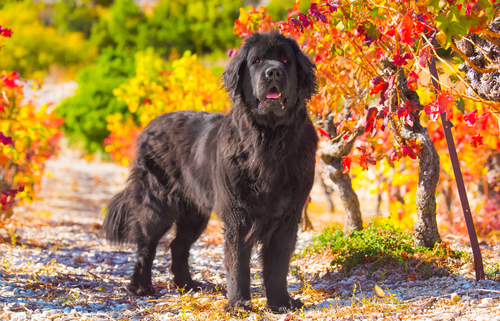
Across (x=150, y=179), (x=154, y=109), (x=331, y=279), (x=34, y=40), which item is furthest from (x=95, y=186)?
(x=34, y=40)

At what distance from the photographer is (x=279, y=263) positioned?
2.91m

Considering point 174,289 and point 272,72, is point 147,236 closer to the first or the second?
point 174,289

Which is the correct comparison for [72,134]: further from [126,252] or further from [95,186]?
[126,252]

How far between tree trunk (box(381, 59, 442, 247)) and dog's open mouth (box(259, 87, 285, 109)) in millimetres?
860

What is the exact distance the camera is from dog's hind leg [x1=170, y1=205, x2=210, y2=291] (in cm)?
366

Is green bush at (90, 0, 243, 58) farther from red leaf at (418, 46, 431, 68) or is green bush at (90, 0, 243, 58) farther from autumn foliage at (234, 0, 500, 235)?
red leaf at (418, 46, 431, 68)

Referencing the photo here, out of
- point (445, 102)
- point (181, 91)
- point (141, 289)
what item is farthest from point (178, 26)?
point (445, 102)

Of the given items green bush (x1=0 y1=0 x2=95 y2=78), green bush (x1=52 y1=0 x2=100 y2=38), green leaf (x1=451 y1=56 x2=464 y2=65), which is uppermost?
green bush (x1=52 y1=0 x2=100 y2=38)

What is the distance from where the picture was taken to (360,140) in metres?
4.28

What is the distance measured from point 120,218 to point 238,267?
4.58ft

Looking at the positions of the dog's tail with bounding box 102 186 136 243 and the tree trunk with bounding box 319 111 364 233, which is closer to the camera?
the dog's tail with bounding box 102 186 136 243

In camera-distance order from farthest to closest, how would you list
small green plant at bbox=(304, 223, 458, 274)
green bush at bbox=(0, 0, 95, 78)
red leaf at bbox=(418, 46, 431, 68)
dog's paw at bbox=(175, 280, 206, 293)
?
green bush at bbox=(0, 0, 95, 78), dog's paw at bbox=(175, 280, 206, 293), small green plant at bbox=(304, 223, 458, 274), red leaf at bbox=(418, 46, 431, 68)

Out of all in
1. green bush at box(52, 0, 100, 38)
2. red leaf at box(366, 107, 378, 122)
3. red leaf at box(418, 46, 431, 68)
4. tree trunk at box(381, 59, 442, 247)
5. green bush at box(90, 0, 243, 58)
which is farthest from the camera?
green bush at box(52, 0, 100, 38)

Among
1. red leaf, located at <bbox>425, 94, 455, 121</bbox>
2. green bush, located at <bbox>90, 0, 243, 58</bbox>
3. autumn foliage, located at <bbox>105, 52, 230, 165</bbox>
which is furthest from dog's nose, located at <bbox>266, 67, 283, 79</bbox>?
green bush, located at <bbox>90, 0, 243, 58</bbox>
